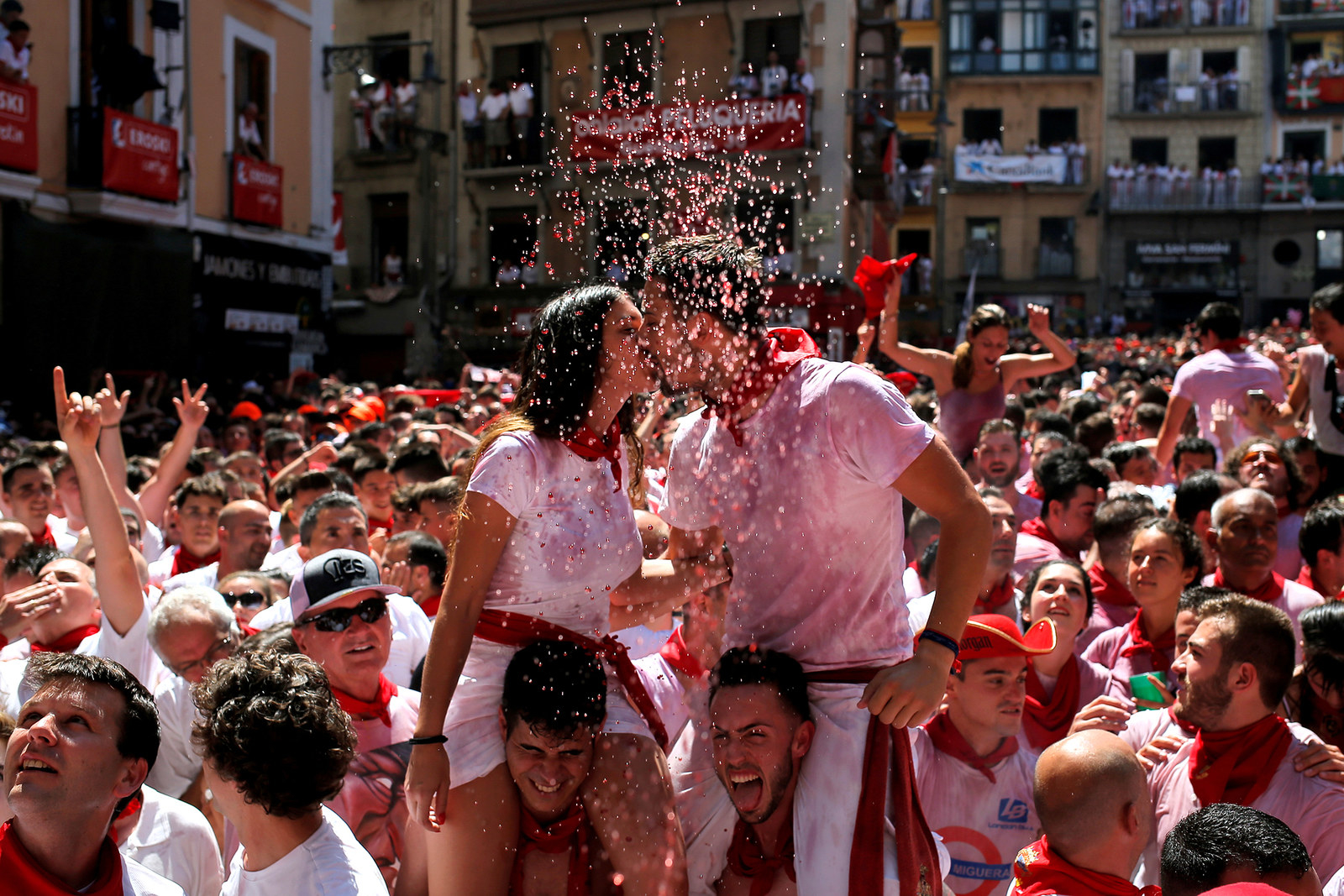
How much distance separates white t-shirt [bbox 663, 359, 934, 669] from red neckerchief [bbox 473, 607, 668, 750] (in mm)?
286

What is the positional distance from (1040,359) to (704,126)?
927cm

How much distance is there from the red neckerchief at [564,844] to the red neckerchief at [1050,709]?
1.66 metres

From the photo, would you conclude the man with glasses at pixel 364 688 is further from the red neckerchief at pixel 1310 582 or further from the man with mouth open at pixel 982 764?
the red neckerchief at pixel 1310 582

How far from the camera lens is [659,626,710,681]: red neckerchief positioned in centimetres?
337

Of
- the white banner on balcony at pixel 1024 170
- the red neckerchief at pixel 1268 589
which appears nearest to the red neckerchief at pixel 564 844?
the red neckerchief at pixel 1268 589

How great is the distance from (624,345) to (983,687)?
1.51 meters

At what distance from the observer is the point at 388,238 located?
2675 cm

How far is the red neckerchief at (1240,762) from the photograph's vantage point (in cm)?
315

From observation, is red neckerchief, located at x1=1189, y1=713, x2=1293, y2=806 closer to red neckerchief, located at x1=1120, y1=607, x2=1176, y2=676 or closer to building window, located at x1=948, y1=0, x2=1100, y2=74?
red neckerchief, located at x1=1120, y1=607, x2=1176, y2=676

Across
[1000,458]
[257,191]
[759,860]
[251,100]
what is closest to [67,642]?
[759,860]

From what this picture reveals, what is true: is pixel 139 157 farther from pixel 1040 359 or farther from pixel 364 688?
pixel 364 688

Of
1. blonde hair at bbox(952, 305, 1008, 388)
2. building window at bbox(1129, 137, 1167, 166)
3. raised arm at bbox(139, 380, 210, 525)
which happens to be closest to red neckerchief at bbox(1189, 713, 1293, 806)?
blonde hair at bbox(952, 305, 1008, 388)

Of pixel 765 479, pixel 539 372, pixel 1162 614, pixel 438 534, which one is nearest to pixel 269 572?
pixel 438 534

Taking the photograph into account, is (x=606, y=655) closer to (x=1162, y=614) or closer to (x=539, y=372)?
(x=539, y=372)
